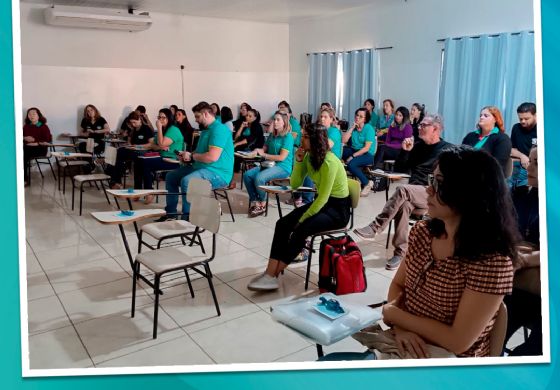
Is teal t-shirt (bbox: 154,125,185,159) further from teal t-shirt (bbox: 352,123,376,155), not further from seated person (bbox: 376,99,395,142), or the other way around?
seated person (bbox: 376,99,395,142)

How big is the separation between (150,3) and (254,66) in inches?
105

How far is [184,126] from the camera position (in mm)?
8031

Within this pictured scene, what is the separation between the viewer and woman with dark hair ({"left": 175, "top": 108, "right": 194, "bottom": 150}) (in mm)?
7753

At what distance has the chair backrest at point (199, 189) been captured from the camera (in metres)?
3.35

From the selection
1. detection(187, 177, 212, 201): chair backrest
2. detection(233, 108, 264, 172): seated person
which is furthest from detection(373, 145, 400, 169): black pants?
detection(187, 177, 212, 201): chair backrest

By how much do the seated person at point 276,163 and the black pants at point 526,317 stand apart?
11.7ft

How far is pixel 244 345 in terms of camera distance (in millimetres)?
2602

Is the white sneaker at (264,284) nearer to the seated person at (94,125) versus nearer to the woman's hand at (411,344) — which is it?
the woman's hand at (411,344)

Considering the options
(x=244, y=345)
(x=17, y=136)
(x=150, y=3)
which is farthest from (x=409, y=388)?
(x=150, y=3)

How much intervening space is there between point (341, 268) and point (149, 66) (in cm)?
716

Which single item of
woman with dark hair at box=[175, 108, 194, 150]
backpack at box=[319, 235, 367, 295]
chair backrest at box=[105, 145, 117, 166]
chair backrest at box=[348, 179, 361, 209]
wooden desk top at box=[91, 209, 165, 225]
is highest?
woman with dark hair at box=[175, 108, 194, 150]

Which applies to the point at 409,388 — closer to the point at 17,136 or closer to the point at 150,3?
the point at 17,136

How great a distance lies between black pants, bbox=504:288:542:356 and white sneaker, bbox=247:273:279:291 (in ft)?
5.24

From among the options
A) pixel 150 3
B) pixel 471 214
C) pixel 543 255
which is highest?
pixel 150 3
